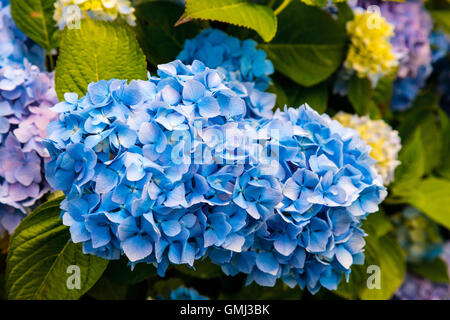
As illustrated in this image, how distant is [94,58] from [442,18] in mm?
957

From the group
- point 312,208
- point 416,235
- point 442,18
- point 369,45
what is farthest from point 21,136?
point 442,18

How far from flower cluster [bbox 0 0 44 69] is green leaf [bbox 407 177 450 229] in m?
0.80

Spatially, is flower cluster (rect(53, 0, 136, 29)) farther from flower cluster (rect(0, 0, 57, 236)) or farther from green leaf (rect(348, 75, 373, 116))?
A: green leaf (rect(348, 75, 373, 116))

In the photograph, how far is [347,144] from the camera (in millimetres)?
717

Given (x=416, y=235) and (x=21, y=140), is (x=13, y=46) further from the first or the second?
(x=416, y=235)

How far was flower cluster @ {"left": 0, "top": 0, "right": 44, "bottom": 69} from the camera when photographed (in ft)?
2.76

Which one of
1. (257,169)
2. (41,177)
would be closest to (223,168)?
(257,169)

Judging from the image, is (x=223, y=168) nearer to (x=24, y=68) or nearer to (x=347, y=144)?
(x=347, y=144)

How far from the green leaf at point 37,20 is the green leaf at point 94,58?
0.15 meters

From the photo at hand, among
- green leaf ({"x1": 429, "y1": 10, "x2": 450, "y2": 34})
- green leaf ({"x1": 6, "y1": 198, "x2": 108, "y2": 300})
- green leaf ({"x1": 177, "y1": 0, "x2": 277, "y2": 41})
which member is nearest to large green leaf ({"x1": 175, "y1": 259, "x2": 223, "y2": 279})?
green leaf ({"x1": 6, "y1": 198, "x2": 108, "y2": 300})

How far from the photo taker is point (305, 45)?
982 mm

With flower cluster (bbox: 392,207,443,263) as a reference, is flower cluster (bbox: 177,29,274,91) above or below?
above

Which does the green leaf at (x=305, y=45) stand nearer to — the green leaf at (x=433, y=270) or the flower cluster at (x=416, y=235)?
the flower cluster at (x=416, y=235)

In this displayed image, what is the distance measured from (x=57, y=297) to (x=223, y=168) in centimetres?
34
